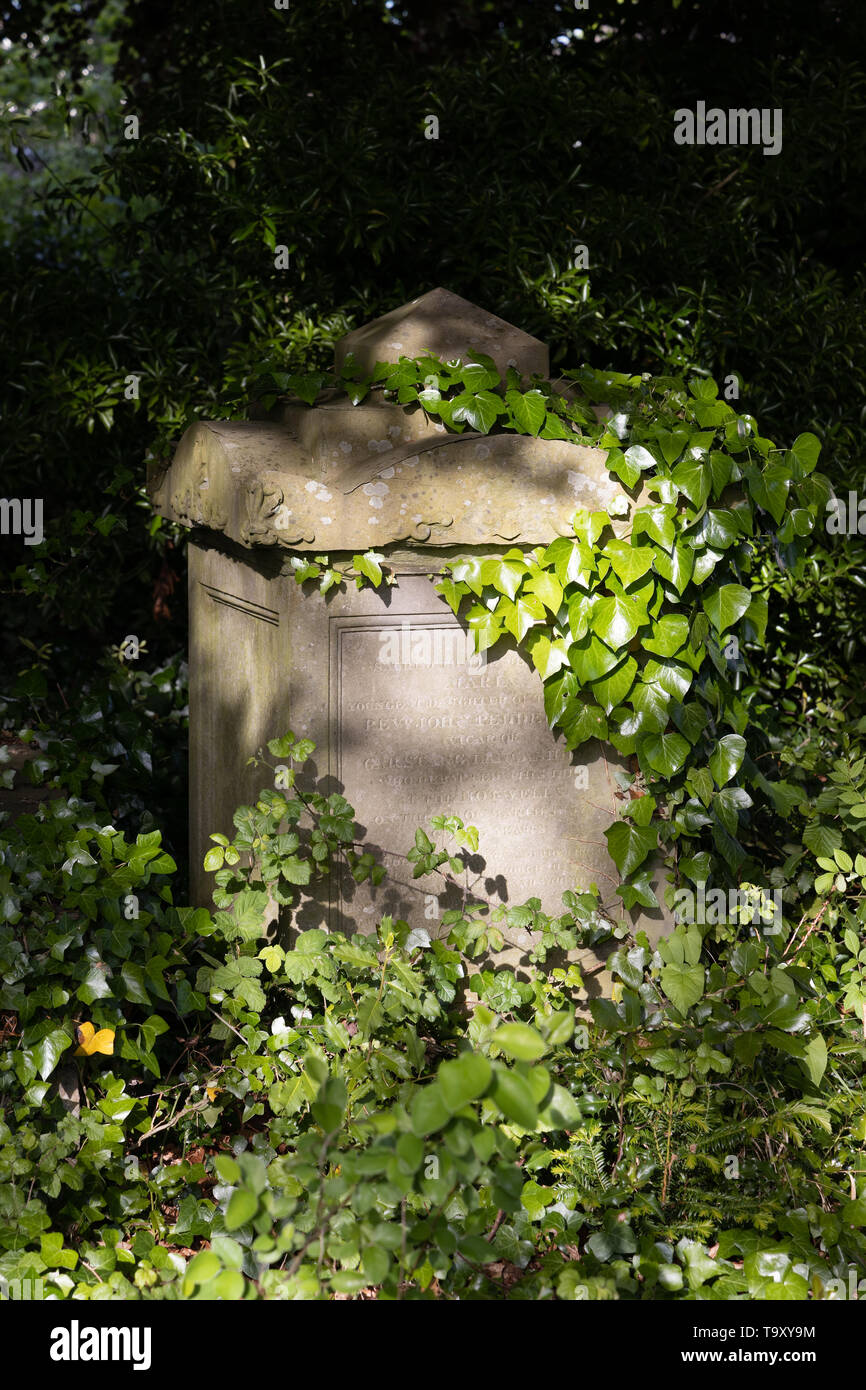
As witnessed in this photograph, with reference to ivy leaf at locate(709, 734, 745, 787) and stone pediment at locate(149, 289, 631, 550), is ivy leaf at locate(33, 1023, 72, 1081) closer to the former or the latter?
stone pediment at locate(149, 289, 631, 550)

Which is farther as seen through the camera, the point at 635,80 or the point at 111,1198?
the point at 635,80

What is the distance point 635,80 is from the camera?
5.27m

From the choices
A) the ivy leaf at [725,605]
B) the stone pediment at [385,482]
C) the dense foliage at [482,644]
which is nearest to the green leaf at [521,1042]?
the dense foliage at [482,644]

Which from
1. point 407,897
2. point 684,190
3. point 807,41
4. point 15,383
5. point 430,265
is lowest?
point 407,897

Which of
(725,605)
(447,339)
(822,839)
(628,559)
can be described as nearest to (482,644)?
(628,559)

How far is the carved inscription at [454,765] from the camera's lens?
9.80ft

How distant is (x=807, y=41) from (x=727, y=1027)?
16.7 ft

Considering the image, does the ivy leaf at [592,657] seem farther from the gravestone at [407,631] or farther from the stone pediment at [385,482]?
the stone pediment at [385,482]

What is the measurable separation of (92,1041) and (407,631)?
1.21m

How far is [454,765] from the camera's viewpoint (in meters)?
3.06

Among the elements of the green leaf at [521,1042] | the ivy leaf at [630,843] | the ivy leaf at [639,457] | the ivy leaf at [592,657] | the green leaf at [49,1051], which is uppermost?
the ivy leaf at [639,457]

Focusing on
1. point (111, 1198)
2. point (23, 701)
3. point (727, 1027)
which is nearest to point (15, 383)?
point (23, 701)

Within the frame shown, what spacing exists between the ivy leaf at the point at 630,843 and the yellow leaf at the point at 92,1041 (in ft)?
4.31

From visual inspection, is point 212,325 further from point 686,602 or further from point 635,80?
point 686,602
